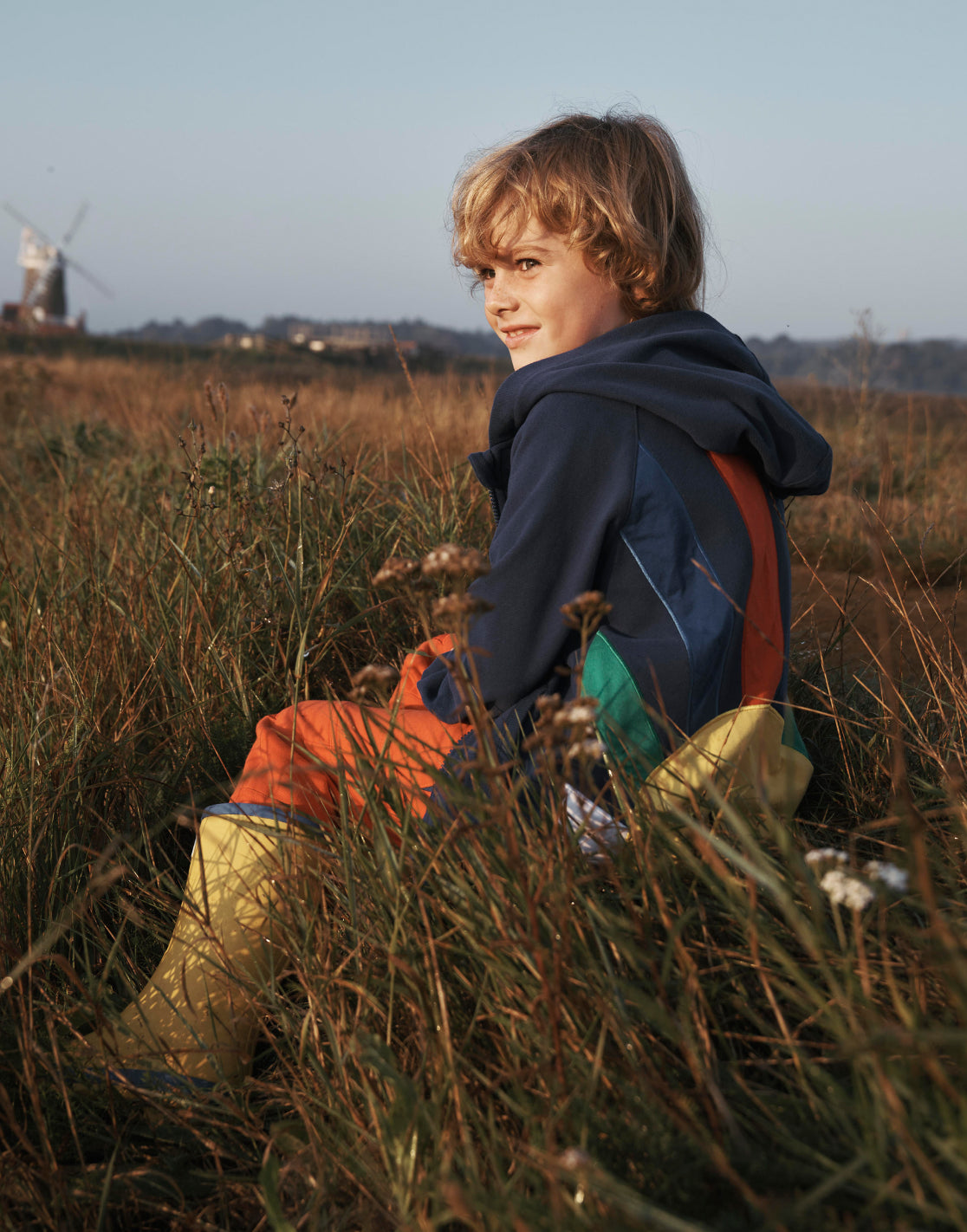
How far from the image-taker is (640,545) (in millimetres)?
1479

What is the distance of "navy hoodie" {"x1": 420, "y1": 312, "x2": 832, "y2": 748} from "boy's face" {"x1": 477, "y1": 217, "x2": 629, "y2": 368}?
271 millimetres

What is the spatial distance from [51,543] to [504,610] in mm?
1925

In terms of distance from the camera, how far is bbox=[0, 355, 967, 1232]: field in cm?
85

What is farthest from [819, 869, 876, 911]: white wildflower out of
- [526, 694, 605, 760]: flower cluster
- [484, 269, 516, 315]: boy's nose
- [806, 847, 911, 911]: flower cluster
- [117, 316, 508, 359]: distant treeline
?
[117, 316, 508, 359]: distant treeline

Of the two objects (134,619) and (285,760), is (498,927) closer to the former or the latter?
(285,760)

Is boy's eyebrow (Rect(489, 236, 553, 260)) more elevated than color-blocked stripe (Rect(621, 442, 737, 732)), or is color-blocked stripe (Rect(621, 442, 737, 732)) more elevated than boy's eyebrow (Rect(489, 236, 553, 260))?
boy's eyebrow (Rect(489, 236, 553, 260))

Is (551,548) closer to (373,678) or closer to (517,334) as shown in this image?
(373,678)

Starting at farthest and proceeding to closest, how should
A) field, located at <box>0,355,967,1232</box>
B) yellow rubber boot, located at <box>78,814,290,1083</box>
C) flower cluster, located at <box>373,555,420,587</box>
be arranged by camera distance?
yellow rubber boot, located at <box>78,814,290,1083</box> < flower cluster, located at <box>373,555,420,587</box> < field, located at <box>0,355,967,1232</box>

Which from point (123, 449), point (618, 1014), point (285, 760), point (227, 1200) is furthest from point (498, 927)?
point (123, 449)

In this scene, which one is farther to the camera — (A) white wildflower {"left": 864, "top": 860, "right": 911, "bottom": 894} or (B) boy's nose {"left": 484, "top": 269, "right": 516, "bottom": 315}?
(B) boy's nose {"left": 484, "top": 269, "right": 516, "bottom": 315}

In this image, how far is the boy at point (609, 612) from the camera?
141 centimetres

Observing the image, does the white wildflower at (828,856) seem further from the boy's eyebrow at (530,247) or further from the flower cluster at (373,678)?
the boy's eyebrow at (530,247)

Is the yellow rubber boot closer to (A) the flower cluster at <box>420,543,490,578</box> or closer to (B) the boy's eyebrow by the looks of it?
(A) the flower cluster at <box>420,543,490,578</box>

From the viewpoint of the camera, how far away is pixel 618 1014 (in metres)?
1.02
